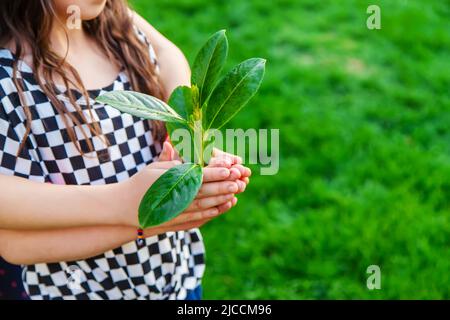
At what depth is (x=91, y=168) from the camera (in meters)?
1.24

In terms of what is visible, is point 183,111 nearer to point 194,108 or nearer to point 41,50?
point 194,108

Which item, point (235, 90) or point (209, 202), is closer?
point (235, 90)

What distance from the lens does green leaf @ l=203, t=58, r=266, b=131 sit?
0.98 metres

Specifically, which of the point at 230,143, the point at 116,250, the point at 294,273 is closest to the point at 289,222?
the point at 294,273

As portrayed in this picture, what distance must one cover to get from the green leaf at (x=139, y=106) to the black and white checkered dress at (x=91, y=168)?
0.28m

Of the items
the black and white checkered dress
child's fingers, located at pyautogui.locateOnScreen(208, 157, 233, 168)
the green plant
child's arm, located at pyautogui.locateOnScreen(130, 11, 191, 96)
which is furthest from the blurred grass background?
the green plant

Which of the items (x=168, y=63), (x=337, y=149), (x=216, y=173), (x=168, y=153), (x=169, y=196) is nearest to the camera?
(x=169, y=196)

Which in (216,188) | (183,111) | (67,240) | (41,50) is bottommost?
(67,240)

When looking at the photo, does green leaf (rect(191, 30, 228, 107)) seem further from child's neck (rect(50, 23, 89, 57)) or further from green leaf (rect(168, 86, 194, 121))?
child's neck (rect(50, 23, 89, 57))

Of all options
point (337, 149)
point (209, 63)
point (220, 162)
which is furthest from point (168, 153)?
point (337, 149)

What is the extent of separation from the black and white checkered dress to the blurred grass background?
77cm

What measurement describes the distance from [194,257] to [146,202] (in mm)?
568

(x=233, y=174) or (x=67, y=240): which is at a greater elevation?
(x=233, y=174)

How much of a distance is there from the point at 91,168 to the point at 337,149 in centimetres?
151
